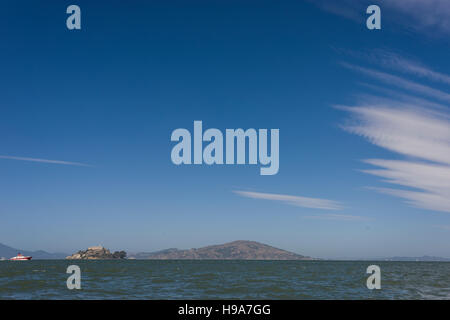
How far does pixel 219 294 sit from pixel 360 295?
15144mm
